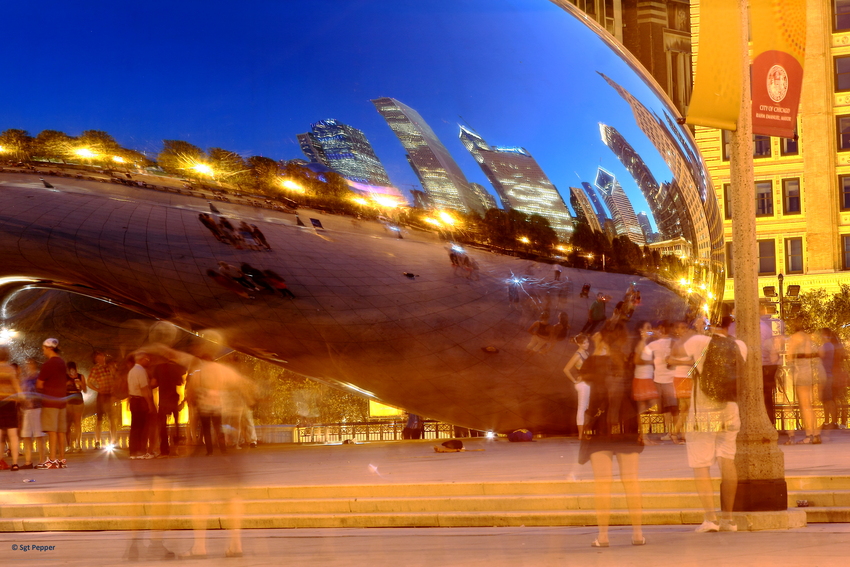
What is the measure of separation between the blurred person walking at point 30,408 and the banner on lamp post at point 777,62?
216 inches

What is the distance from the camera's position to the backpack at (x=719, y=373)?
26.0 feet

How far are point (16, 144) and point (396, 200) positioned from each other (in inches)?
72.8

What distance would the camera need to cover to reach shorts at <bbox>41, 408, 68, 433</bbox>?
11.5m

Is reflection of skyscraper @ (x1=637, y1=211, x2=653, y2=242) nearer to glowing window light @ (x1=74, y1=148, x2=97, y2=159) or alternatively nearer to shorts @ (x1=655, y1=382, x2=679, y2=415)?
glowing window light @ (x1=74, y1=148, x2=97, y2=159)

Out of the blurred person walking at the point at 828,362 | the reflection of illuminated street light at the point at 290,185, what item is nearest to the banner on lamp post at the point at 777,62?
the reflection of illuminated street light at the point at 290,185

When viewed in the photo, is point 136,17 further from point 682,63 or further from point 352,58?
point 682,63

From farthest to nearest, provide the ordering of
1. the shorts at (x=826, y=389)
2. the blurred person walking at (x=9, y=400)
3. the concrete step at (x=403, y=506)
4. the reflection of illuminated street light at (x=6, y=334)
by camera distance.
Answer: the shorts at (x=826, y=389) < the concrete step at (x=403, y=506) < the blurred person walking at (x=9, y=400) < the reflection of illuminated street light at (x=6, y=334)

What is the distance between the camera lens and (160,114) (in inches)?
235

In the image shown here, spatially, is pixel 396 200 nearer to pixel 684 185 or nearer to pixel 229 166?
pixel 229 166

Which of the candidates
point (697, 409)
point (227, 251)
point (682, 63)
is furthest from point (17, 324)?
point (682, 63)

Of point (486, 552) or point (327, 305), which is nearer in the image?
point (327, 305)

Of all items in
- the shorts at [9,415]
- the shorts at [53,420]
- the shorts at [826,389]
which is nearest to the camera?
the shorts at [53,420]

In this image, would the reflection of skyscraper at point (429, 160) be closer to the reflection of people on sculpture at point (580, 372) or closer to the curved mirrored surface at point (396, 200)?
the curved mirrored surface at point (396, 200)

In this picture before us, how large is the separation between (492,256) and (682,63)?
54.3m
